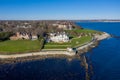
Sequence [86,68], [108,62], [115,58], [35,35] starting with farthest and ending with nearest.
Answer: [35,35], [115,58], [108,62], [86,68]

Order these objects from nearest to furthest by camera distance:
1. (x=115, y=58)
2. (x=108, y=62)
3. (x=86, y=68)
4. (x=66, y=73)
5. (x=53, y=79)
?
(x=53, y=79)
(x=66, y=73)
(x=86, y=68)
(x=108, y=62)
(x=115, y=58)

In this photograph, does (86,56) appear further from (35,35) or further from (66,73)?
(35,35)

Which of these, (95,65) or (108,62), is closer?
(95,65)

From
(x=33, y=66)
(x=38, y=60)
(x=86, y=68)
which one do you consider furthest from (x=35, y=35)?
(x=86, y=68)

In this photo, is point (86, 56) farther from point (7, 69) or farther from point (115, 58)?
point (7, 69)

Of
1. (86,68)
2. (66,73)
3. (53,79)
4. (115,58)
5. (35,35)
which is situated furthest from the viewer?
(35,35)

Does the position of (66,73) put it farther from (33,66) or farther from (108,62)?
(108,62)

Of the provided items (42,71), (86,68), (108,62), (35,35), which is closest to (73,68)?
(86,68)

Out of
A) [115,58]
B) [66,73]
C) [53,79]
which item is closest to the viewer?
[53,79]

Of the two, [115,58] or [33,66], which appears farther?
[115,58]
